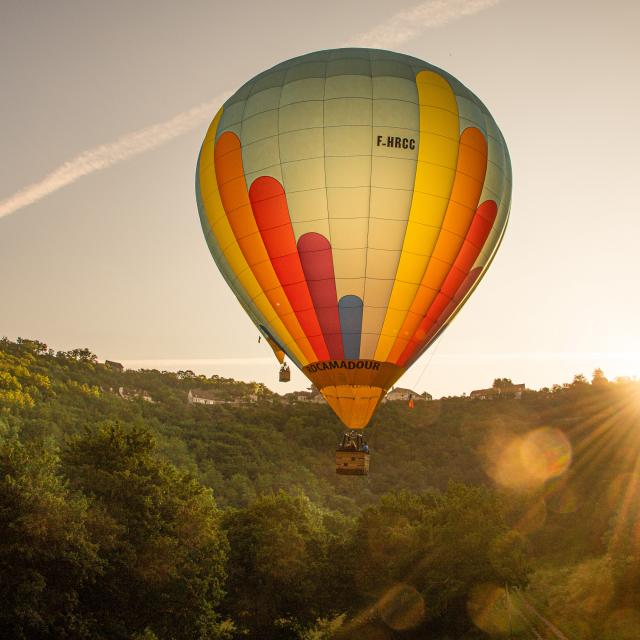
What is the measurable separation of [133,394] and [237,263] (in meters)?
120

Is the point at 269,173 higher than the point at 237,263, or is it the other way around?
the point at 269,173

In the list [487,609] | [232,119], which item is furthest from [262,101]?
[487,609]

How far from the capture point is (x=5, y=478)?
2841cm

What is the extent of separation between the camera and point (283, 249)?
Result: 26156 mm

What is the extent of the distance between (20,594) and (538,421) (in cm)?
10783

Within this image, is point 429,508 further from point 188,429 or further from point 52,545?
point 188,429

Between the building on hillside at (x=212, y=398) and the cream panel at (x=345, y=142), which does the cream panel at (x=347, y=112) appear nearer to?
the cream panel at (x=345, y=142)

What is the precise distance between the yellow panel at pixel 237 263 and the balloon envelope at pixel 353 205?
0.06m

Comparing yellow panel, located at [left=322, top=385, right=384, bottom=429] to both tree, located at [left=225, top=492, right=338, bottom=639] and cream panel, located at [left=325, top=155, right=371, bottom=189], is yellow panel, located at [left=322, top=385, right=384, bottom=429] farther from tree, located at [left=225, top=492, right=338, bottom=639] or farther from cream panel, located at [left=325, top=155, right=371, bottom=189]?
Result: tree, located at [left=225, top=492, right=338, bottom=639]

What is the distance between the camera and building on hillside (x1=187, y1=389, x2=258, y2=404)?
6358 inches

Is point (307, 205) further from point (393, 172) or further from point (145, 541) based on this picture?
point (145, 541)

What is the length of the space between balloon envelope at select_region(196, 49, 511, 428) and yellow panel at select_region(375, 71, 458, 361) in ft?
0.11

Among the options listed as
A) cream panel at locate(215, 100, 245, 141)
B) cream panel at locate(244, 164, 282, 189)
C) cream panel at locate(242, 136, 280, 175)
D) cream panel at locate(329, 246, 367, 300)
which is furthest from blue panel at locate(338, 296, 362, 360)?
cream panel at locate(215, 100, 245, 141)

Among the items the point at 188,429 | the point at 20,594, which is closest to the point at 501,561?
the point at 20,594
